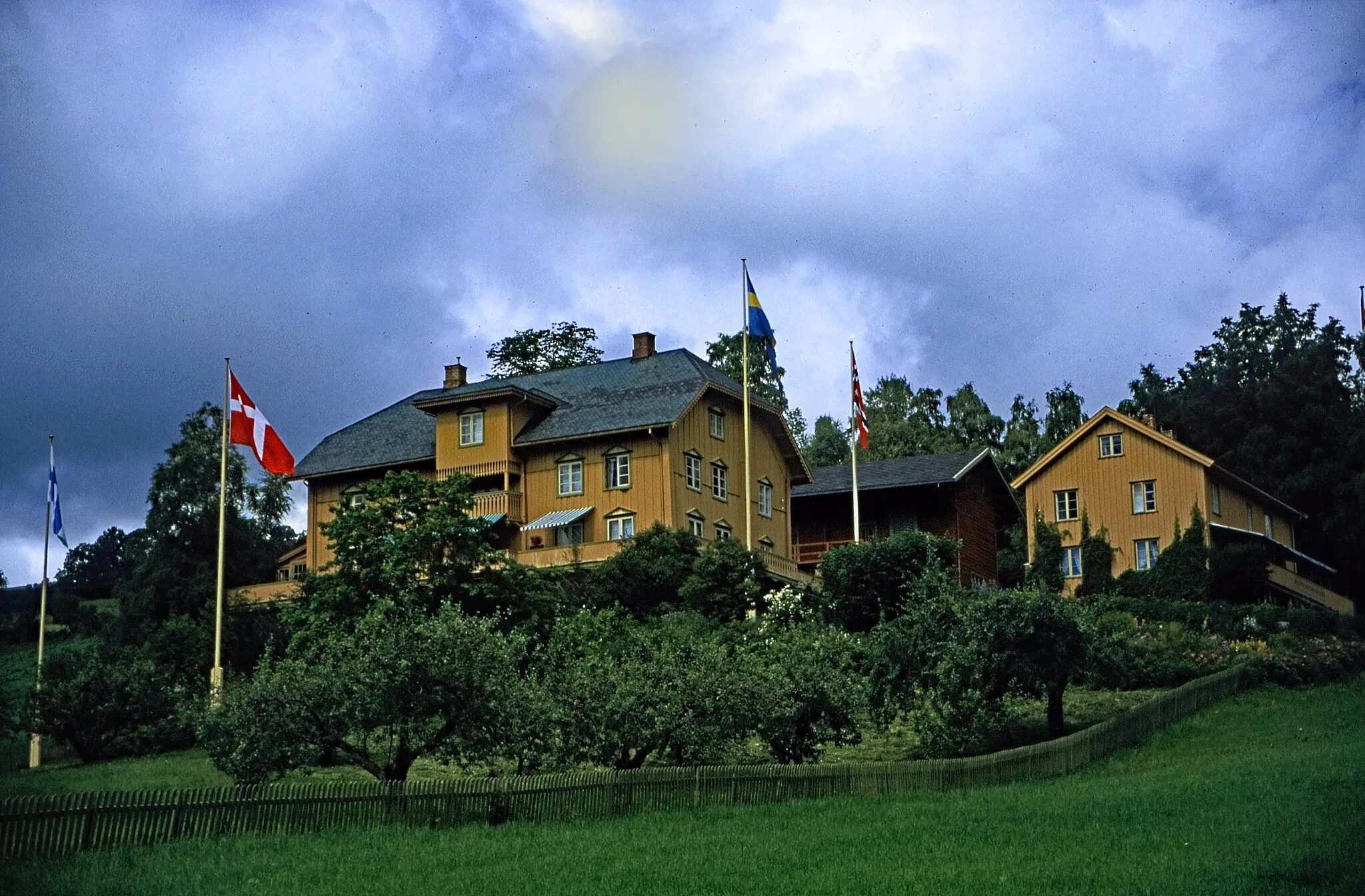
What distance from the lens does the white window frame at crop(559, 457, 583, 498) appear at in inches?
2378

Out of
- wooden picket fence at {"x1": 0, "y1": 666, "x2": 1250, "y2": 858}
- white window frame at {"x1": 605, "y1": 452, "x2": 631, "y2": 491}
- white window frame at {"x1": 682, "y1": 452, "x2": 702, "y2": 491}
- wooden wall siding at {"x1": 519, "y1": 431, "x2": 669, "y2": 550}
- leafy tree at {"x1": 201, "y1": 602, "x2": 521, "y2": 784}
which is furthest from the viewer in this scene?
white window frame at {"x1": 682, "y1": 452, "x2": 702, "y2": 491}

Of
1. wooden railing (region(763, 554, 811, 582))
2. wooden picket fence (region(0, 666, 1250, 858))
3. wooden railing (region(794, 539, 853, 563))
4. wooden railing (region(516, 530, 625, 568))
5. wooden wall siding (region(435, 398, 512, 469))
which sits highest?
wooden wall siding (region(435, 398, 512, 469))

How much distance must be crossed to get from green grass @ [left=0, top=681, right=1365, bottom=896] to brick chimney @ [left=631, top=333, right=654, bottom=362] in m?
37.6

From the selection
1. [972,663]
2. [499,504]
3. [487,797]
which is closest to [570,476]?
[499,504]

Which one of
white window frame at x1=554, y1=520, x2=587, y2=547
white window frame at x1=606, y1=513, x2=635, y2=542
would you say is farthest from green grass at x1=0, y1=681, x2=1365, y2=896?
white window frame at x1=554, y1=520, x2=587, y2=547

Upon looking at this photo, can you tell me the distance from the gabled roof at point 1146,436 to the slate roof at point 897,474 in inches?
99.9

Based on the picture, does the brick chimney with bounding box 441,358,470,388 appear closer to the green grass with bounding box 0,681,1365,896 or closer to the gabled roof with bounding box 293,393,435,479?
the gabled roof with bounding box 293,393,435,479

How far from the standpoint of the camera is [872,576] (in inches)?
Result: 2073

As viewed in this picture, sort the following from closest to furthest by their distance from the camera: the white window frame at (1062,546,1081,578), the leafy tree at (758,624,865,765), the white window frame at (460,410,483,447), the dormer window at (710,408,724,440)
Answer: the leafy tree at (758,624,865,765)
the white window frame at (460,410,483,447)
the dormer window at (710,408,724,440)
the white window frame at (1062,546,1081,578)

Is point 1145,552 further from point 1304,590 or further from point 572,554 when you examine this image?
point 572,554

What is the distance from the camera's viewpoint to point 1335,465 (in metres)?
76.1

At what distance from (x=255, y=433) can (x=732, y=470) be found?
2184 centimetres

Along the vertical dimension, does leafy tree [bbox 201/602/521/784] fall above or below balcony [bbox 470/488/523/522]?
below

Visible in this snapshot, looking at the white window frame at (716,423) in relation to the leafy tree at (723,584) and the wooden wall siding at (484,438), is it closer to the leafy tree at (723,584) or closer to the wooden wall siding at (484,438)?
the wooden wall siding at (484,438)
